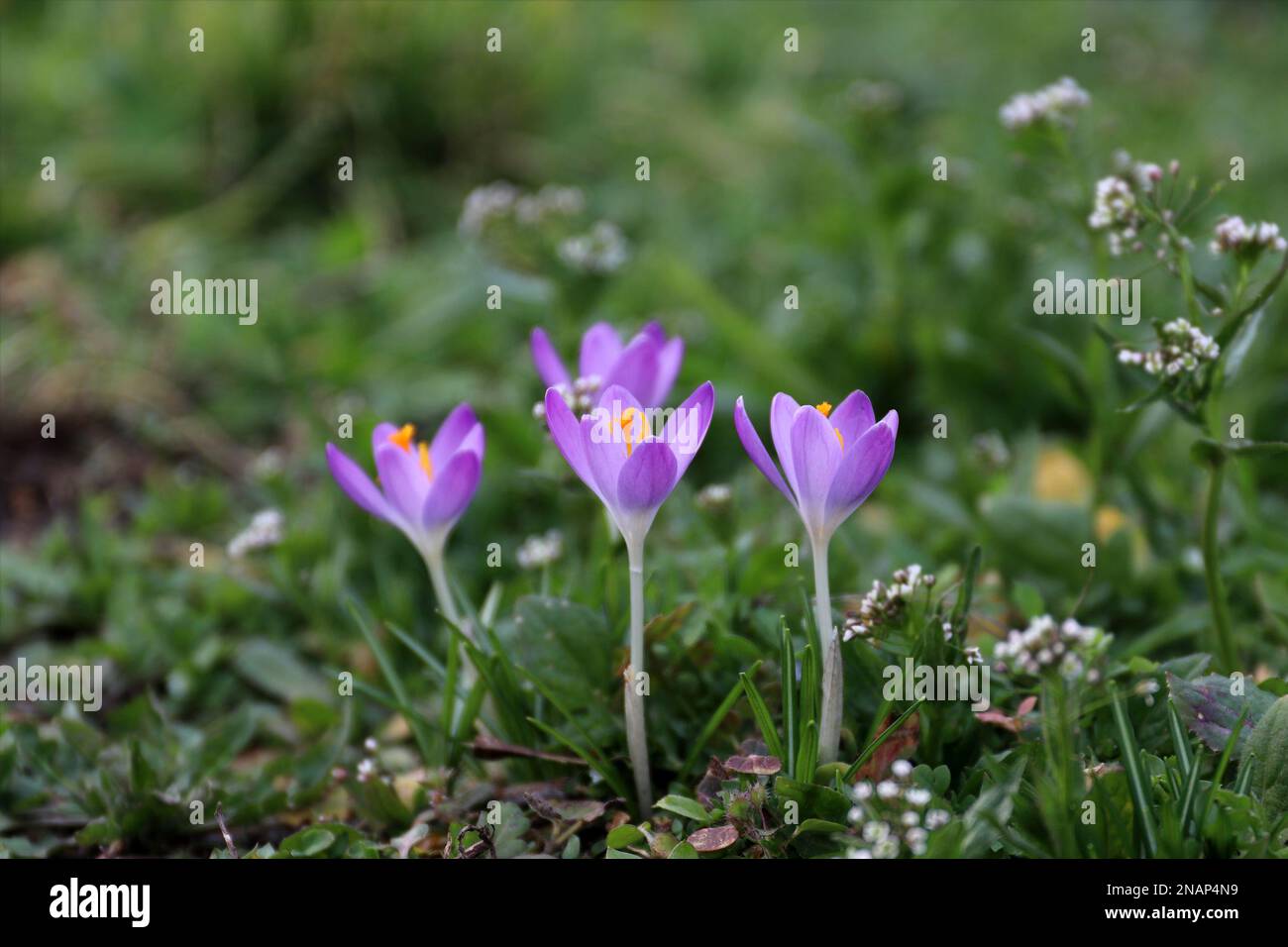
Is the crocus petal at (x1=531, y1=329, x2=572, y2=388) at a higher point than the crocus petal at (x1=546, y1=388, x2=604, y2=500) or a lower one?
higher

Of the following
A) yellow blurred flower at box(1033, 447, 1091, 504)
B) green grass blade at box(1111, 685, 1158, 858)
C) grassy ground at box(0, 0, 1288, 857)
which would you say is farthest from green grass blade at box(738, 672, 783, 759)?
yellow blurred flower at box(1033, 447, 1091, 504)

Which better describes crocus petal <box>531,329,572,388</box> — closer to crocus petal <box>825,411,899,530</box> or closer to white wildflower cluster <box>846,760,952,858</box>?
crocus petal <box>825,411,899,530</box>

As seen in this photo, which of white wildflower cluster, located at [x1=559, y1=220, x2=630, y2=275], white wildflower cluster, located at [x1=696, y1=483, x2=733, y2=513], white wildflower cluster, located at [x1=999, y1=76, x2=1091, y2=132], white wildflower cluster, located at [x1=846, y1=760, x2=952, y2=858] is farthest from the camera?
white wildflower cluster, located at [x1=559, y1=220, x2=630, y2=275]

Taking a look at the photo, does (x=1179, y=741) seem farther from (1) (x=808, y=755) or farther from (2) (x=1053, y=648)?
(1) (x=808, y=755)

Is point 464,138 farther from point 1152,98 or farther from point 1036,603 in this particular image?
point 1036,603

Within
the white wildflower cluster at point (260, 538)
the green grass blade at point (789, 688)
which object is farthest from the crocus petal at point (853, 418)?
the white wildflower cluster at point (260, 538)
